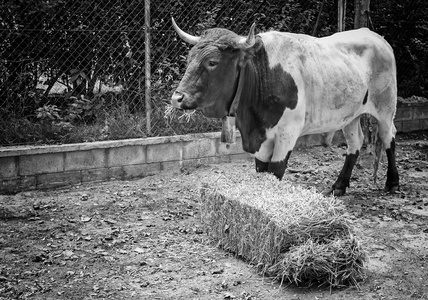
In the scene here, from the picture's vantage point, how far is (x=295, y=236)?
15.9 ft

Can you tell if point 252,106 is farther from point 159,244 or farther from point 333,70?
point 159,244

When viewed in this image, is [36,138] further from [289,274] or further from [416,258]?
[416,258]

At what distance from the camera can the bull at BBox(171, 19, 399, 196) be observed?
18.7 ft

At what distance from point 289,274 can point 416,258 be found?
131cm

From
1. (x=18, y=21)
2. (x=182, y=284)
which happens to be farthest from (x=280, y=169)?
(x=18, y=21)

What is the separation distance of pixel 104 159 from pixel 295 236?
3.68 m

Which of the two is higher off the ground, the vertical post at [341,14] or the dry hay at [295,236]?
the vertical post at [341,14]

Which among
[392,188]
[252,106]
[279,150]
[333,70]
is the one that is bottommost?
[392,188]

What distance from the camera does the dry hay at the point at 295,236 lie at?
4789 mm

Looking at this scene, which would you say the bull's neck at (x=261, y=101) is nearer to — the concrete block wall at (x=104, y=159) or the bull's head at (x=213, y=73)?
the bull's head at (x=213, y=73)

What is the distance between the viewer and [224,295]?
4723 mm

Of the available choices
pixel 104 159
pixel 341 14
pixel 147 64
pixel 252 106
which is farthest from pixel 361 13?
→ pixel 104 159

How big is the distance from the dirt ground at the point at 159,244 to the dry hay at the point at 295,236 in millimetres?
121

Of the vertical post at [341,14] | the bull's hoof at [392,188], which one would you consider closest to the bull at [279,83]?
the bull's hoof at [392,188]
